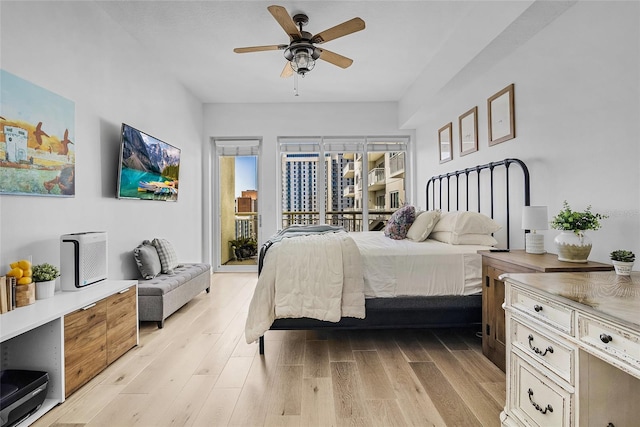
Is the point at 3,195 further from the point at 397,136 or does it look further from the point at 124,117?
the point at 397,136

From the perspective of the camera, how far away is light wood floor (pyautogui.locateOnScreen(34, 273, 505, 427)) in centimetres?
170

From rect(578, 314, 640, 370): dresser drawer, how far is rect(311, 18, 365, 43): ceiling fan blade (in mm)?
2404

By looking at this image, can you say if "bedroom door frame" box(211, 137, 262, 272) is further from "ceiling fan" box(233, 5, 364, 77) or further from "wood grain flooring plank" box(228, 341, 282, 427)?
"wood grain flooring plank" box(228, 341, 282, 427)

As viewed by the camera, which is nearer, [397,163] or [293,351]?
[293,351]

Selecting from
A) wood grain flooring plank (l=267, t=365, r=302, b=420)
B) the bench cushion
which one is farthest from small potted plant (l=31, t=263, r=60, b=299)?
wood grain flooring plank (l=267, t=365, r=302, b=420)

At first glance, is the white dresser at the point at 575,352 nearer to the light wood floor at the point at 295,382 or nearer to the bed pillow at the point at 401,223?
the light wood floor at the point at 295,382

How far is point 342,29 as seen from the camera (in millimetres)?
2627

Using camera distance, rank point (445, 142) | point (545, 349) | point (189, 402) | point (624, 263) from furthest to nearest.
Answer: point (445, 142) → point (189, 402) → point (624, 263) → point (545, 349)

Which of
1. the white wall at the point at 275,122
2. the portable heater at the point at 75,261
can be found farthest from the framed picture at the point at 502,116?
the portable heater at the point at 75,261

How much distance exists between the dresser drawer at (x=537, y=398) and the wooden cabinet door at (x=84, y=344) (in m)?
2.36

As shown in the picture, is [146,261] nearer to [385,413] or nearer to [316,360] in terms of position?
[316,360]

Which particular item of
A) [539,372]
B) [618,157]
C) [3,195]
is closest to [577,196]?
[618,157]

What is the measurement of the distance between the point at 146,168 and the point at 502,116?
11.9 feet

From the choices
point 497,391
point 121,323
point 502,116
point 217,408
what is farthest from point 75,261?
point 502,116
